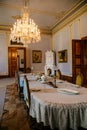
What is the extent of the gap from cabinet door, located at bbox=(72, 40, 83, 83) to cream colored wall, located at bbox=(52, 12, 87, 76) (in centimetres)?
70

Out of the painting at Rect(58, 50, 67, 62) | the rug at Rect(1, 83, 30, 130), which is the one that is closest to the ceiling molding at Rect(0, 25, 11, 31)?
the painting at Rect(58, 50, 67, 62)

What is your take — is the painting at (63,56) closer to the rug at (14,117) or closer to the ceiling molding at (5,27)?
the ceiling molding at (5,27)

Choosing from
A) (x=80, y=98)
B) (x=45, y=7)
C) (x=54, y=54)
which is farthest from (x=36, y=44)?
(x=80, y=98)

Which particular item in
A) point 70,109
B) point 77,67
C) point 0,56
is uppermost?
point 0,56

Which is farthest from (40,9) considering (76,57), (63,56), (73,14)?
(63,56)

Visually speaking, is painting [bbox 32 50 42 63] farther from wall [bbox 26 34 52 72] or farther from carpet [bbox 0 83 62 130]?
carpet [bbox 0 83 62 130]

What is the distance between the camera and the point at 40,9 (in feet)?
22.7

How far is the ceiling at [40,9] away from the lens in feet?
20.1

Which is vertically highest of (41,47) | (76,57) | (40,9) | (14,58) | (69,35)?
(40,9)

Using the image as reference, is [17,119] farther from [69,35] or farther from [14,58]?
[14,58]

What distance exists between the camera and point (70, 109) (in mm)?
1888

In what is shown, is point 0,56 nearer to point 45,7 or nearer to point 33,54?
point 33,54

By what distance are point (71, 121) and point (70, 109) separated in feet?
0.63

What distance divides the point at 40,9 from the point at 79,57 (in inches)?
123
